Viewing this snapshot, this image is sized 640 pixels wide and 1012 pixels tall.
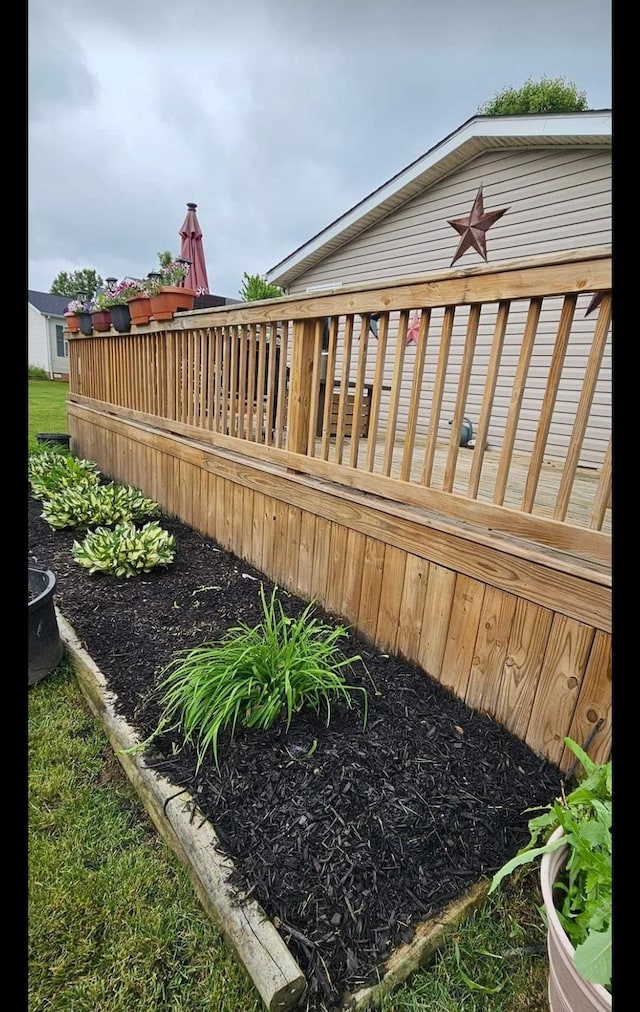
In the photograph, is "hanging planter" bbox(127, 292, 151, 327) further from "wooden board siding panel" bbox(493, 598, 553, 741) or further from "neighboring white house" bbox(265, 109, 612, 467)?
"wooden board siding panel" bbox(493, 598, 553, 741)

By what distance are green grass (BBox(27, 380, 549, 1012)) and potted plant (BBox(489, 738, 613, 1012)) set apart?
22cm

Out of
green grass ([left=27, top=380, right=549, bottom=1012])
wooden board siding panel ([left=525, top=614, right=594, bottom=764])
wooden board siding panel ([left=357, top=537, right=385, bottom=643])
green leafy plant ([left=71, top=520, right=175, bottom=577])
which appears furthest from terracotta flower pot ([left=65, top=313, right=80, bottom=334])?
wooden board siding panel ([left=525, top=614, right=594, bottom=764])

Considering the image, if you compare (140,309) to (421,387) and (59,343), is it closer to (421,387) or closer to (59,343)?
(421,387)

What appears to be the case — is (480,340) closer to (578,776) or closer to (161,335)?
(161,335)

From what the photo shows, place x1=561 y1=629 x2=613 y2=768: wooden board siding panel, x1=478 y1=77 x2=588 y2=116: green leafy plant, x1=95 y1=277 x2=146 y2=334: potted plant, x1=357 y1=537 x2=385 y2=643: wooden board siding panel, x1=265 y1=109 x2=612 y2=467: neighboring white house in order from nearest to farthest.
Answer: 1. x1=561 y1=629 x2=613 y2=768: wooden board siding panel
2. x1=357 y1=537 x2=385 y2=643: wooden board siding panel
3. x1=265 y1=109 x2=612 y2=467: neighboring white house
4. x1=95 y1=277 x2=146 y2=334: potted plant
5. x1=478 y1=77 x2=588 y2=116: green leafy plant

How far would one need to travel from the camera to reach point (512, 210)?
5148 mm

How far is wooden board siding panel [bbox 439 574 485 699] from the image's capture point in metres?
1.98

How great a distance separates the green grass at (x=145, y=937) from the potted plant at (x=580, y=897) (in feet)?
0.72

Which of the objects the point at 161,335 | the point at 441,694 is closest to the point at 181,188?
the point at 161,335

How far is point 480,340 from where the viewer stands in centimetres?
566

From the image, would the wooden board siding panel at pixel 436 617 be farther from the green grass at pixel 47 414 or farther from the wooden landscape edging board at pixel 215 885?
the green grass at pixel 47 414
